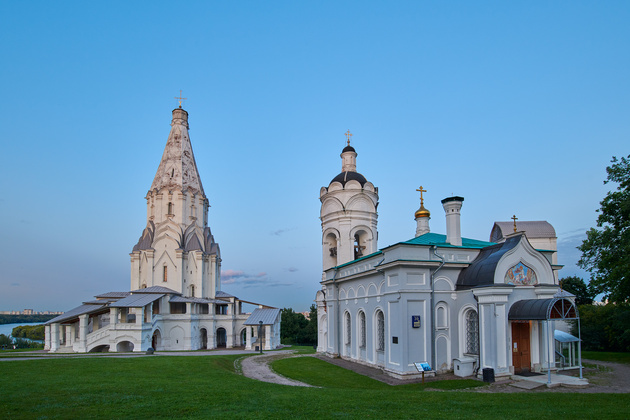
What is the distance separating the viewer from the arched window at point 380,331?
63.1ft

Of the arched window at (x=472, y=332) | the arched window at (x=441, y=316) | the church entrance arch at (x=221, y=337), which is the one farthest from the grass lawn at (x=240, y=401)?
the church entrance arch at (x=221, y=337)

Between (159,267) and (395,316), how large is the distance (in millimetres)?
30382

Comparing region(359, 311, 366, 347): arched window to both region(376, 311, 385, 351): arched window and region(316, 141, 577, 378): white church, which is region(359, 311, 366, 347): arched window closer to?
region(316, 141, 577, 378): white church

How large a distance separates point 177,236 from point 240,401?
33.3 metres

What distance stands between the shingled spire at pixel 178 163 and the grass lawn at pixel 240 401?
2897 cm

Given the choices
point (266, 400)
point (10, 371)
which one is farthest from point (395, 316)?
point (10, 371)

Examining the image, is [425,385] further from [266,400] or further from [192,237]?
[192,237]

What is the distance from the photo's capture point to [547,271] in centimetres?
1677

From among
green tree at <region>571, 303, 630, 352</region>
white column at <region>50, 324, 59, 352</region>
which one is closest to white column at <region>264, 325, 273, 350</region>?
white column at <region>50, 324, 59, 352</region>

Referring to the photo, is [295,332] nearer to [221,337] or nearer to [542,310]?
[221,337]

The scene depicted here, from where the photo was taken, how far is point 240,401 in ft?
34.9

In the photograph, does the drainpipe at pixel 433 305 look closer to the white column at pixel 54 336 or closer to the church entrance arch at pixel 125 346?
the church entrance arch at pixel 125 346

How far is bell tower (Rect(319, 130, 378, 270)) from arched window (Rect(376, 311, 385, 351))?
7742 millimetres

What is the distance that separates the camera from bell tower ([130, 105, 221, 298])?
4116cm
